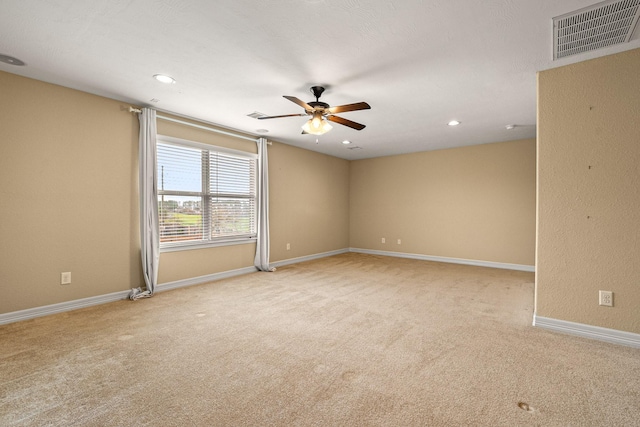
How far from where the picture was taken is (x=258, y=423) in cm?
158

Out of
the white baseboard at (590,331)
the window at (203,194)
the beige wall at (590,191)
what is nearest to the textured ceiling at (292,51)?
the beige wall at (590,191)

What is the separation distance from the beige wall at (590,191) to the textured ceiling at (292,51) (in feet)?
0.88

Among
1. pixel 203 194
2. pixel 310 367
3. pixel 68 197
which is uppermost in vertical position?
pixel 203 194

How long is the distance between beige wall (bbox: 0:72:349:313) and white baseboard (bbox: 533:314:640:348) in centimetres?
452

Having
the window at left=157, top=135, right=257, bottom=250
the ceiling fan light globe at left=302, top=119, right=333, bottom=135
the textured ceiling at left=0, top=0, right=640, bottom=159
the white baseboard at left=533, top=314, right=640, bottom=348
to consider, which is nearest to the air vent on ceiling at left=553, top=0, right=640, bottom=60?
the textured ceiling at left=0, top=0, right=640, bottom=159

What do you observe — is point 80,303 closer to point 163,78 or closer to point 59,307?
point 59,307

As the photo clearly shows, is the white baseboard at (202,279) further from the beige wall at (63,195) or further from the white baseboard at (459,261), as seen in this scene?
the white baseboard at (459,261)

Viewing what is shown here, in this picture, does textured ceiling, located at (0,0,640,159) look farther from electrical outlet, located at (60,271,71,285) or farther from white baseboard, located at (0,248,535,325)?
white baseboard, located at (0,248,535,325)

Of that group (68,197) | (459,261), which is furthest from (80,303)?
(459,261)

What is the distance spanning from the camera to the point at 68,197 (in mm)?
3350

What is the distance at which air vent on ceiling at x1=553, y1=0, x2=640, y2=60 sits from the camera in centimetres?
196

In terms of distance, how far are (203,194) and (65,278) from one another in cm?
202

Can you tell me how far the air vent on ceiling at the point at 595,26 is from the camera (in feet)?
6.43

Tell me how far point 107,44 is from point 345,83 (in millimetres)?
2206
